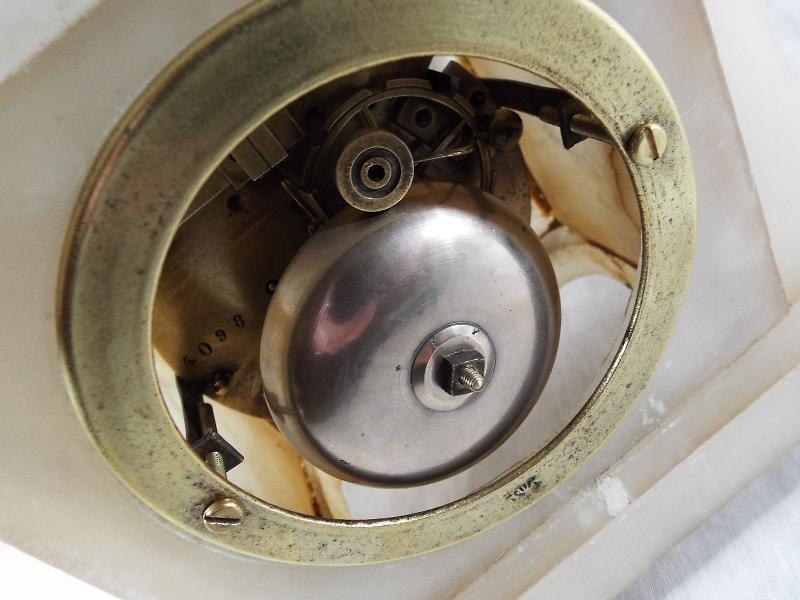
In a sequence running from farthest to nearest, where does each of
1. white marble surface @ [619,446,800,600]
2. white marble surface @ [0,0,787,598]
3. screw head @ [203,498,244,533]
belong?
white marble surface @ [619,446,800,600] < screw head @ [203,498,244,533] < white marble surface @ [0,0,787,598]

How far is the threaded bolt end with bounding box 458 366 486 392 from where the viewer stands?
1.54 ft

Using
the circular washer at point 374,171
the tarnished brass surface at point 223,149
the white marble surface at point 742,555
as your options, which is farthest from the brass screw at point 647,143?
the white marble surface at point 742,555

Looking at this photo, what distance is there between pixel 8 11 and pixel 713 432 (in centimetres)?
59

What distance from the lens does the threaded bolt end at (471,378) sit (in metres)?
0.47

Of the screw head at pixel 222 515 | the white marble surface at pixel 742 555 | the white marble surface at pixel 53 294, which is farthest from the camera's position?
the white marble surface at pixel 742 555

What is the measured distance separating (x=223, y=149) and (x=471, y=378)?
0.69 ft

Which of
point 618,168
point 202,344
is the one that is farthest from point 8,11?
point 618,168

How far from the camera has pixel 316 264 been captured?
46 cm

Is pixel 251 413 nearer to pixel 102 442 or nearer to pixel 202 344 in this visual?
pixel 202 344

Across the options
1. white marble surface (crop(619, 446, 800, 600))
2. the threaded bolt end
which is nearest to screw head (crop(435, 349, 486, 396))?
the threaded bolt end

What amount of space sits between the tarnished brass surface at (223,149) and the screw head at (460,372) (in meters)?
0.13

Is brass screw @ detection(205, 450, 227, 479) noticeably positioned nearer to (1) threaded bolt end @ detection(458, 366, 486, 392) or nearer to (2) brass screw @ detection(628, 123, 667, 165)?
(1) threaded bolt end @ detection(458, 366, 486, 392)

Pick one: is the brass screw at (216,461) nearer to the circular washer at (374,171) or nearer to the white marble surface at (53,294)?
the white marble surface at (53,294)

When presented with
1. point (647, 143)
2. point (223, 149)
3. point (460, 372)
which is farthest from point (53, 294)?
point (647, 143)
